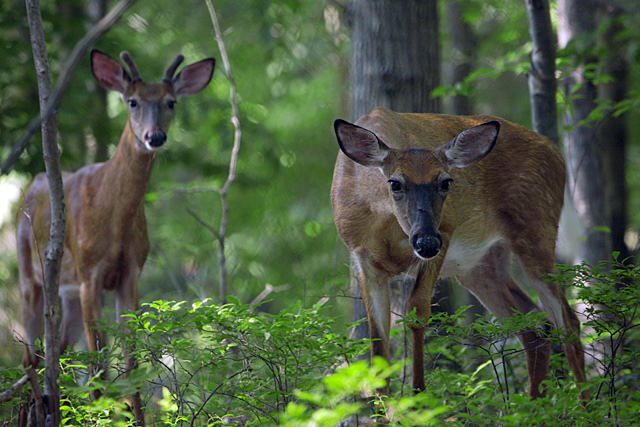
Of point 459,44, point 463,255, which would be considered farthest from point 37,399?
point 459,44

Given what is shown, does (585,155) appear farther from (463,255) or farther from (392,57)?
(463,255)

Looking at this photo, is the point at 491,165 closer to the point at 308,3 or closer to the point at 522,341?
the point at 522,341

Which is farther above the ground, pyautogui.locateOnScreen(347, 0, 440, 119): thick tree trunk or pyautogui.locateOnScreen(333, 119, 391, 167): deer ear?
pyautogui.locateOnScreen(347, 0, 440, 119): thick tree trunk

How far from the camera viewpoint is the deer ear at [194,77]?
19.8ft

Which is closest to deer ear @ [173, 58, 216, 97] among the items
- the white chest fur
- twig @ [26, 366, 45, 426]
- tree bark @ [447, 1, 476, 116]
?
the white chest fur

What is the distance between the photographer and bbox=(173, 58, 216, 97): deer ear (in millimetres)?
6035

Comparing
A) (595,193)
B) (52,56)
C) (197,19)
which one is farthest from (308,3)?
(595,193)

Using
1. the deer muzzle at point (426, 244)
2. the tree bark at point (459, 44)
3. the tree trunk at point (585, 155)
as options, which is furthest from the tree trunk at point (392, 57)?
the tree bark at point (459, 44)

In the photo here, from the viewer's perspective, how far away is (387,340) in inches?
174

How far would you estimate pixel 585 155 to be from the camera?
743 centimetres

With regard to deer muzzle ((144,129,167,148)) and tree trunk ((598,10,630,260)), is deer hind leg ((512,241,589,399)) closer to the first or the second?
deer muzzle ((144,129,167,148))

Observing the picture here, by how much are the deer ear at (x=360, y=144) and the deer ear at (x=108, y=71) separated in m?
2.39

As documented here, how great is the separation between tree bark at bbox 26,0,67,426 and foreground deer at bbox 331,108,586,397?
1.66 m

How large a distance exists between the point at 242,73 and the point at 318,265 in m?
4.01
